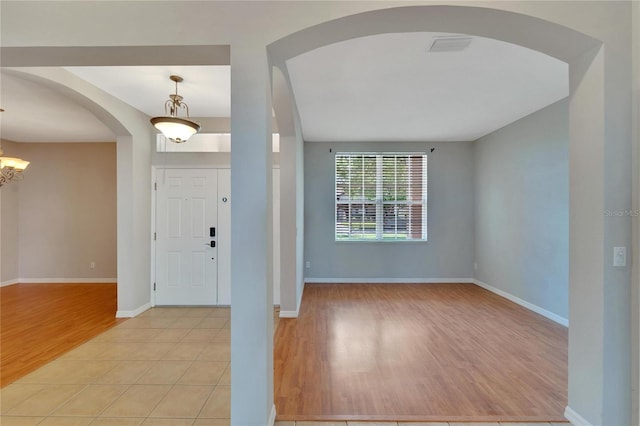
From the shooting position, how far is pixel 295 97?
3383 mm

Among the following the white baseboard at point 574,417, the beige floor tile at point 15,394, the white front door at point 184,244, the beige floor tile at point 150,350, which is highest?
the white front door at point 184,244

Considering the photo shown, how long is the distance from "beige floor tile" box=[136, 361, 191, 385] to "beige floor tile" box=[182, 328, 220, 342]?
492 mm

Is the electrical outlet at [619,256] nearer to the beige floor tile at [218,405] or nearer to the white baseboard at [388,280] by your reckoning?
the beige floor tile at [218,405]

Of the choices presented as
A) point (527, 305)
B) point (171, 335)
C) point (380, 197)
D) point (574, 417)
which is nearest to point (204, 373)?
point (171, 335)

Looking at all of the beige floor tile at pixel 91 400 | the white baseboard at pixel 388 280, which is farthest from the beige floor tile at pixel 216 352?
the white baseboard at pixel 388 280

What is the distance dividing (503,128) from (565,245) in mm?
2151

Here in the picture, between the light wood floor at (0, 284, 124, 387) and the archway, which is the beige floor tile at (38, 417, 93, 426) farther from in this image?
the archway

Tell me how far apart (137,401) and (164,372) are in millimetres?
391

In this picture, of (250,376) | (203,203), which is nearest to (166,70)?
(203,203)

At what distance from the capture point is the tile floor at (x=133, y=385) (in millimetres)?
1913

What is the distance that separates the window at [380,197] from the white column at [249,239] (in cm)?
408

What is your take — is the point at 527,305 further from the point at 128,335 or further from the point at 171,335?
the point at 128,335

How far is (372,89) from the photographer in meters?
3.16

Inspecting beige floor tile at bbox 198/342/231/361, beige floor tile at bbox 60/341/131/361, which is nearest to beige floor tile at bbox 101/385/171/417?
beige floor tile at bbox 198/342/231/361
